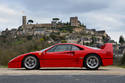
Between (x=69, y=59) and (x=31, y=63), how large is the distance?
146 centimetres

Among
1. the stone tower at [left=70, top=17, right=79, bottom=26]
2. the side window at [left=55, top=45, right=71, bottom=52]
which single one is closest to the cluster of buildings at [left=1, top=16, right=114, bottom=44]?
the stone tower at [left=70, top=17, right=79, bottom=26]

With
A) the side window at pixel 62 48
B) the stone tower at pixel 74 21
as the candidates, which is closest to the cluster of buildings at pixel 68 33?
the stone tower at pixel 74 21

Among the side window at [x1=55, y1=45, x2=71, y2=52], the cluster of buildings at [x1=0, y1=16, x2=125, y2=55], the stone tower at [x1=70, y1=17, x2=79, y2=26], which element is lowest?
the side window at [x1=55, y1=45, x2=71, y2=52]

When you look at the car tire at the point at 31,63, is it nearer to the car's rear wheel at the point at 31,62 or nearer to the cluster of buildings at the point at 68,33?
the car's rear wheel at the point at 31,62

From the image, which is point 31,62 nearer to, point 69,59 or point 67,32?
point 69,59

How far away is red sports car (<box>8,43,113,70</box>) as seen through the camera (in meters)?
8.19

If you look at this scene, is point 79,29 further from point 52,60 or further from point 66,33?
point 52,60

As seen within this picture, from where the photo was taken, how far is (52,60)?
26.9 feet

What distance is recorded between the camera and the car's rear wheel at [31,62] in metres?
8.23

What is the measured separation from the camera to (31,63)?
8250mm

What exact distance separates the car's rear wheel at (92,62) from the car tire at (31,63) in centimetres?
187

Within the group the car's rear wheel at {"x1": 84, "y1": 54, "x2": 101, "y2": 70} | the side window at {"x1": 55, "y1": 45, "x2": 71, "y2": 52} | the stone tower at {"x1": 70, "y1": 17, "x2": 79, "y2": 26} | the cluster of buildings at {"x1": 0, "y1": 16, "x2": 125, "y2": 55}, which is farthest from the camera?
the stone tower at {"x1": 70, "y1": 17, "x2": 79, "y2": 26}

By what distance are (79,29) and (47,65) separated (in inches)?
7089

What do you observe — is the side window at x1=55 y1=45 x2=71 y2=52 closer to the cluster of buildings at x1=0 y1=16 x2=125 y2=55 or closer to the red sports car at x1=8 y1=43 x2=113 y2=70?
the red sports car at x1=8 y1=43 x2=113 y2=70
